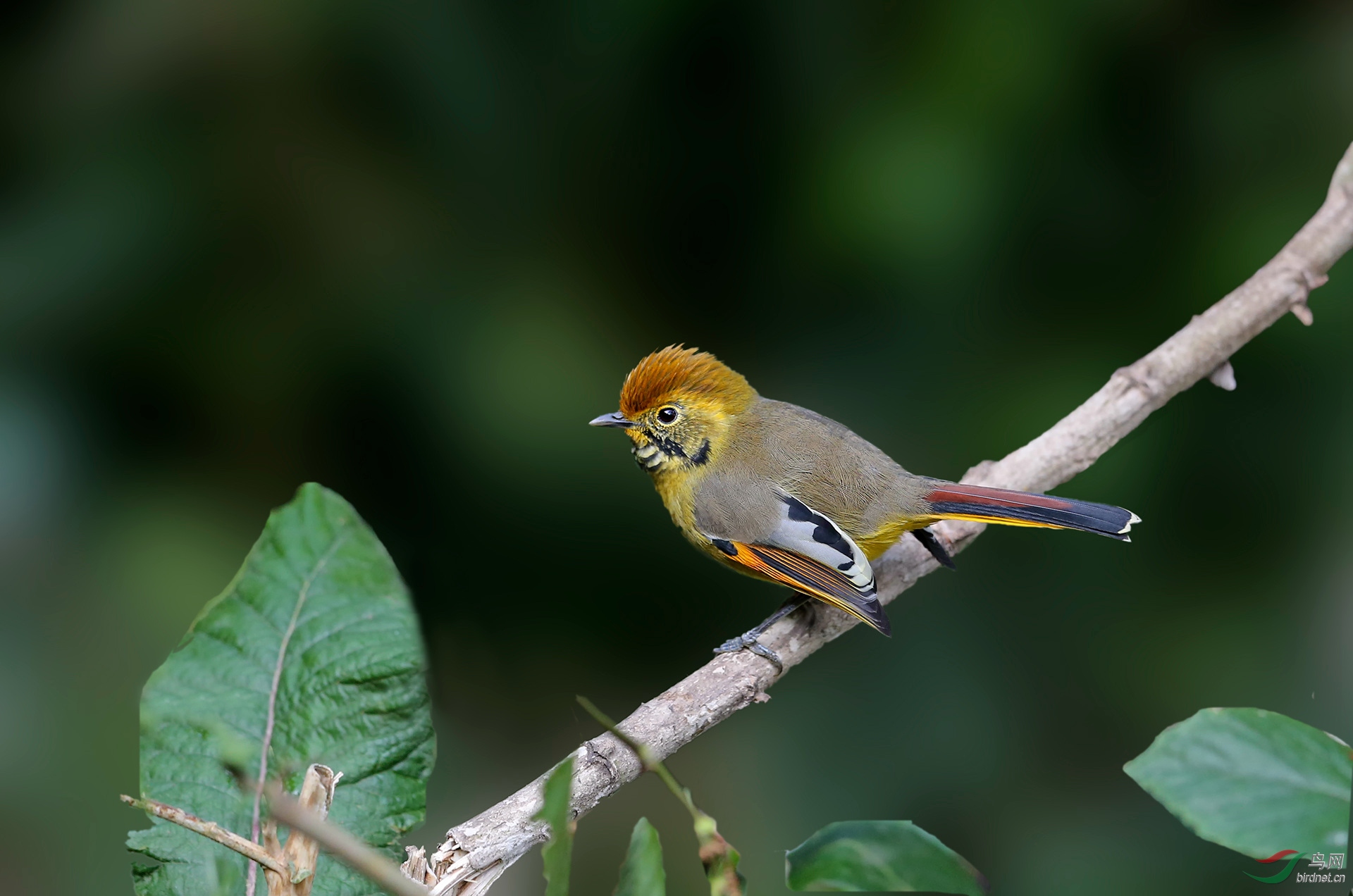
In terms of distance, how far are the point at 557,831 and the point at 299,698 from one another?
314mm

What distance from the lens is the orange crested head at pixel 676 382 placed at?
160cm

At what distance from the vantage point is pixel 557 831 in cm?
42

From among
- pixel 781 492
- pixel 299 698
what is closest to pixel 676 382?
pixel 781 492

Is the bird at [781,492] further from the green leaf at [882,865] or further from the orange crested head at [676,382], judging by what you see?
the green leaf at [882,865]

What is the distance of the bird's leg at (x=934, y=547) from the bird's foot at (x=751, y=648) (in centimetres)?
34

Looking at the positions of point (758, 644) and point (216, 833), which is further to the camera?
point (758, 644)

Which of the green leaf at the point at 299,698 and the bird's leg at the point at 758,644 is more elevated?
the bird's leg at the point at 758,644

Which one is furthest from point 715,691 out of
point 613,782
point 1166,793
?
point 1166,793

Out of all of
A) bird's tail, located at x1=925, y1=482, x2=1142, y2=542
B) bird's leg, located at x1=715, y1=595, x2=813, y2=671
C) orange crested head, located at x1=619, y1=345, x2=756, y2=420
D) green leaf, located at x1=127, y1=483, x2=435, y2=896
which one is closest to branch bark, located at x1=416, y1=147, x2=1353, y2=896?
bird's leg, located at x1=715, y1=595, x2=813, y2=671

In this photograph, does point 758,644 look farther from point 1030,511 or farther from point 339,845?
point 339,845

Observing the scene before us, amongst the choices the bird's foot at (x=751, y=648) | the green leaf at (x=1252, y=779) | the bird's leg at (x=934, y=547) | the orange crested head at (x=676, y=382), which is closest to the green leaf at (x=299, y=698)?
the green leaf at (x=1252, y=779)

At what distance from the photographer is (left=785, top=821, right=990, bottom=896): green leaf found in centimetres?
49

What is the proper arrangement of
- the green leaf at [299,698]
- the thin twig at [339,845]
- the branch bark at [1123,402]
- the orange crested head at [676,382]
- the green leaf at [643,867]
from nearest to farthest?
the thin twig at [339,845] < the green leaf at [643,867] < the green leaf at [299,698] < the branch bark at [1123,402] < the orange crested head at [676,382]

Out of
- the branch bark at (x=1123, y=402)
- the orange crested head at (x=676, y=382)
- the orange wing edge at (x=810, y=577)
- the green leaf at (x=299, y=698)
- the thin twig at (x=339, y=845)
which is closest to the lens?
the thin twig at (x=339, y=845)
